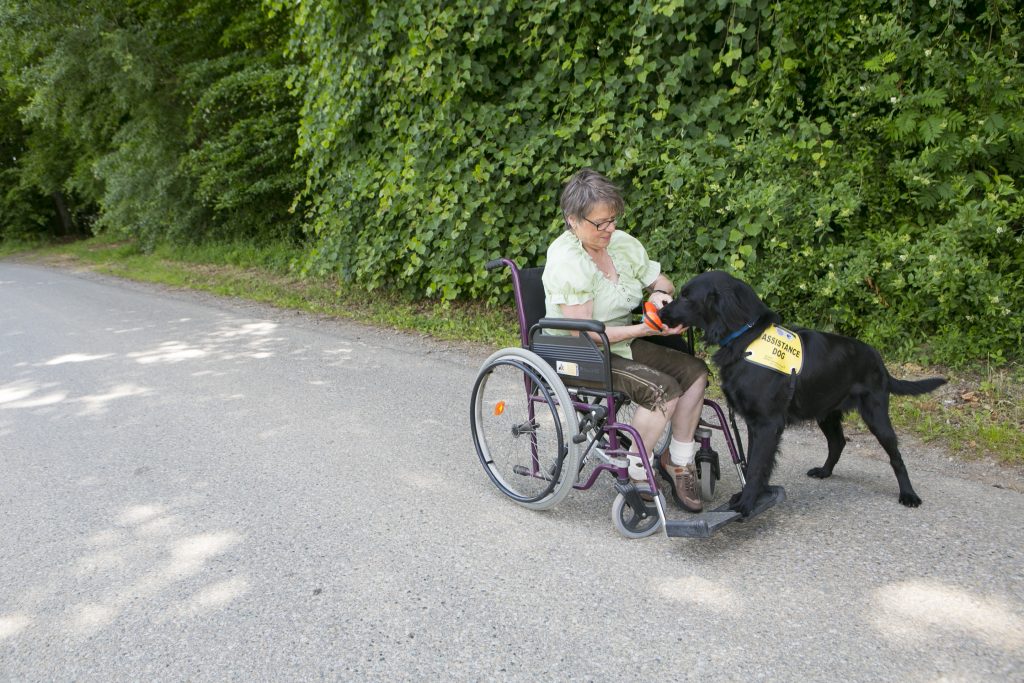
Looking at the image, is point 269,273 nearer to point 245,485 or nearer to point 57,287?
point 57,287

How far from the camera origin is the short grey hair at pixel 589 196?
9.73ft

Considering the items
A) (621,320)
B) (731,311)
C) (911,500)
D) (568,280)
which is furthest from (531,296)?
(911,500)

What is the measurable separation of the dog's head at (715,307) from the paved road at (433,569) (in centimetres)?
84

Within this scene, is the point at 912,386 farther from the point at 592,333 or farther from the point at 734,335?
the point at 592,333

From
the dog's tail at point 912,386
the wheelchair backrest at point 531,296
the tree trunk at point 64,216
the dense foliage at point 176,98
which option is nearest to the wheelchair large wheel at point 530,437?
the wheelchair backrest at point 531,296

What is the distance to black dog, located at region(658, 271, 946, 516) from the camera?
2818mm

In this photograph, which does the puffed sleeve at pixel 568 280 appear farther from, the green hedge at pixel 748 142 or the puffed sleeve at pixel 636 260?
the green hedge at pixel 748 142

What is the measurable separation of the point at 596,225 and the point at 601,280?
9.9 inches

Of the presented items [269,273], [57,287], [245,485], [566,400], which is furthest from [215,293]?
[566,400]

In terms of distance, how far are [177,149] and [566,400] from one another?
45.6ft

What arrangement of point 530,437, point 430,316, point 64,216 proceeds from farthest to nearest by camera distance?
point 64,216, point 430,316, point 530,437

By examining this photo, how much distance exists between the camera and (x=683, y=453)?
10.0 feet

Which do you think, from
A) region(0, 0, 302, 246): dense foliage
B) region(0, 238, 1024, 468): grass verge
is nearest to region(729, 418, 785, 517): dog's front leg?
region(0, 238, 1024, 468): grass verge

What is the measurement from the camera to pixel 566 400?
286 centimetres
